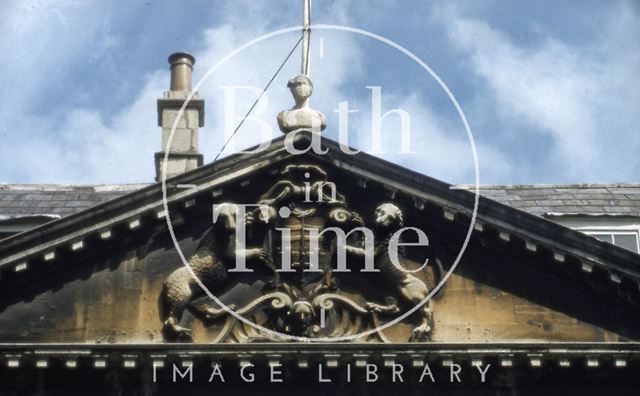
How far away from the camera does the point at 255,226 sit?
886 inches

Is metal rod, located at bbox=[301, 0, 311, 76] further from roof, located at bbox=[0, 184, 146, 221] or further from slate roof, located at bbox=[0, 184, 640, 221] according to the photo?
roof, located at bbox=[0, 184, 146, 221]

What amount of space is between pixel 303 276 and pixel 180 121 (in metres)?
5.55

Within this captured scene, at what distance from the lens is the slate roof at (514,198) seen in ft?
86.5

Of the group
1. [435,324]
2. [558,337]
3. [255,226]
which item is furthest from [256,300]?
[558,337]

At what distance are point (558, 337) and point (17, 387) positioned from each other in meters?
7.10

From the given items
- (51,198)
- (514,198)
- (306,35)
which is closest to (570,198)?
(514,198)

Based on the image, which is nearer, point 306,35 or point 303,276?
point 303,276

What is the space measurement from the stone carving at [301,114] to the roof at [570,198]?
14.1 ft

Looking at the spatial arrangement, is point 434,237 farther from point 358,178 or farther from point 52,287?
point 52,287

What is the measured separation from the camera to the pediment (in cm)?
2205

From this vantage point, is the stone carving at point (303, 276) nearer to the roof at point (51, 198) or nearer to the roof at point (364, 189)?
the roof at point (364, 189)

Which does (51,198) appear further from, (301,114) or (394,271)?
(394,271)

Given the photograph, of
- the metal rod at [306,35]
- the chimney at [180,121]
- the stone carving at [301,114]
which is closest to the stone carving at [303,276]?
the stone carving at [301,114]

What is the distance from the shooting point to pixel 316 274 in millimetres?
22375
